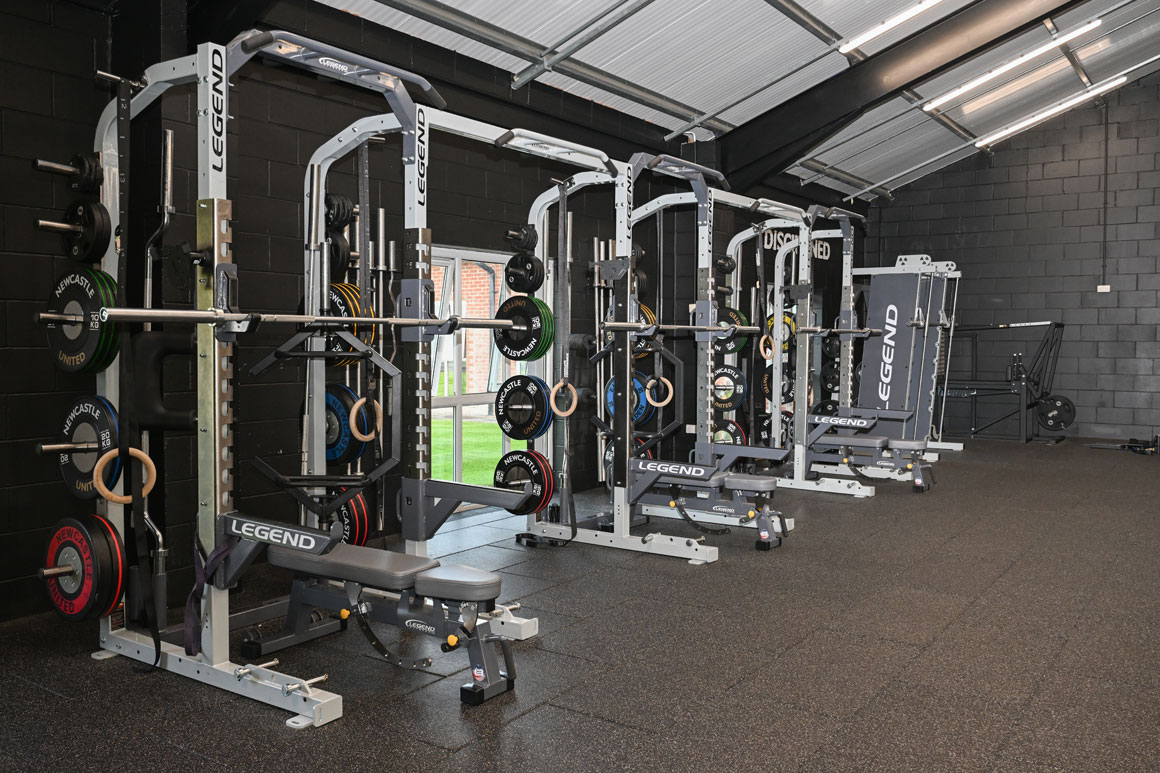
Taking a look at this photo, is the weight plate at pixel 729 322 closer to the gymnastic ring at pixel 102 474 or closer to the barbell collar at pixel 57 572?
the gymnastic ring at pixel 102 474

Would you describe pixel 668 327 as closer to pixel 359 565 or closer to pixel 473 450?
pixel 359 565

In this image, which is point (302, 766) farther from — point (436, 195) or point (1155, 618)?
point (436, 195)

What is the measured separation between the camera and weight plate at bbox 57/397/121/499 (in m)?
2.95

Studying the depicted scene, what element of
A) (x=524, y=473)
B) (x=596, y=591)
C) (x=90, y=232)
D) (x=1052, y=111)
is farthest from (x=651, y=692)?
(x=1052, y=111)

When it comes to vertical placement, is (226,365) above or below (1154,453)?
above

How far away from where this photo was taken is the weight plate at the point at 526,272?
4.76 metres

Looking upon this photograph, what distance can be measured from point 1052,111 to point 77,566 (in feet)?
33.8

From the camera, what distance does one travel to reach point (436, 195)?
18.1ft

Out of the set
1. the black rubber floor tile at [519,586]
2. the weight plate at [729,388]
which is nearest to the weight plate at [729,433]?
Answer: the weight plate at [729,388]

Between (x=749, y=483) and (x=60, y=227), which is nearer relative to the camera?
(x=60, y=227)

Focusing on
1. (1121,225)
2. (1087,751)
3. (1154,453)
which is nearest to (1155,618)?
(1087,751)

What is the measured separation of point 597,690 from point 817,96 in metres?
5.51

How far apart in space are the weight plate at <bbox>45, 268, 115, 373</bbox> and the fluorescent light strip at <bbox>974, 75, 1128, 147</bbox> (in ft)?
31.0

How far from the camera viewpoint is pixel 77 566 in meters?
2.94
